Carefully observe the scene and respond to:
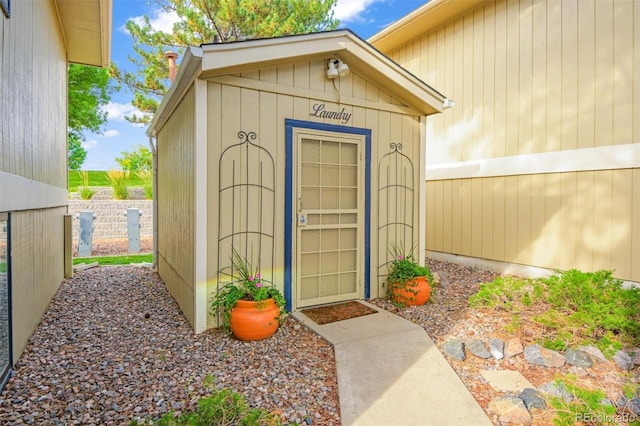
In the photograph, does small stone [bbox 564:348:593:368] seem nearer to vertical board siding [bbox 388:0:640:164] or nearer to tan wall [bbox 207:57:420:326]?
tan wall [bbox 207:57:420:326]

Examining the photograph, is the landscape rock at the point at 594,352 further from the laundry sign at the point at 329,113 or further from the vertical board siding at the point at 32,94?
the vertical board siding at the point at 32,94

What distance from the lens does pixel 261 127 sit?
3.82m

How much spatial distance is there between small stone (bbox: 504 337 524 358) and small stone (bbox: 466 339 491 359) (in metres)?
0.15

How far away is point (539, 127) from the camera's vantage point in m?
5.25

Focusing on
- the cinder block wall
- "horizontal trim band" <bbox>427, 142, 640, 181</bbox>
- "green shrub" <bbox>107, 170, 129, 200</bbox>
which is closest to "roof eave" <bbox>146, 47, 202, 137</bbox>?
"horizontal trim band" <bbox>427, 142, 640, 181</bbox>

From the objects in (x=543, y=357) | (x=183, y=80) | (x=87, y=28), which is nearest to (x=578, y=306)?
(x=543, y=357)

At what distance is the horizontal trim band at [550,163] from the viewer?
4.38 meters

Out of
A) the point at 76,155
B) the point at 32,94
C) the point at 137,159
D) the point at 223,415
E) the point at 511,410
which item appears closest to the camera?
the point at 223,415

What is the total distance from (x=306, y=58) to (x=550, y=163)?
12.0 feet

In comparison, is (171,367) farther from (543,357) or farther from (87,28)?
(87,28)

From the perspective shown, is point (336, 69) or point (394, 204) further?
point (394, 204)

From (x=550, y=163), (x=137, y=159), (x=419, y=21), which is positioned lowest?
(x=550, y=163)

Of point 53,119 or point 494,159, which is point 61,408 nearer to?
point 53,119

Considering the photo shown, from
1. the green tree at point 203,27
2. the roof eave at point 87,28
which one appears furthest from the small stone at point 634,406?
the green tree at point 203,27
